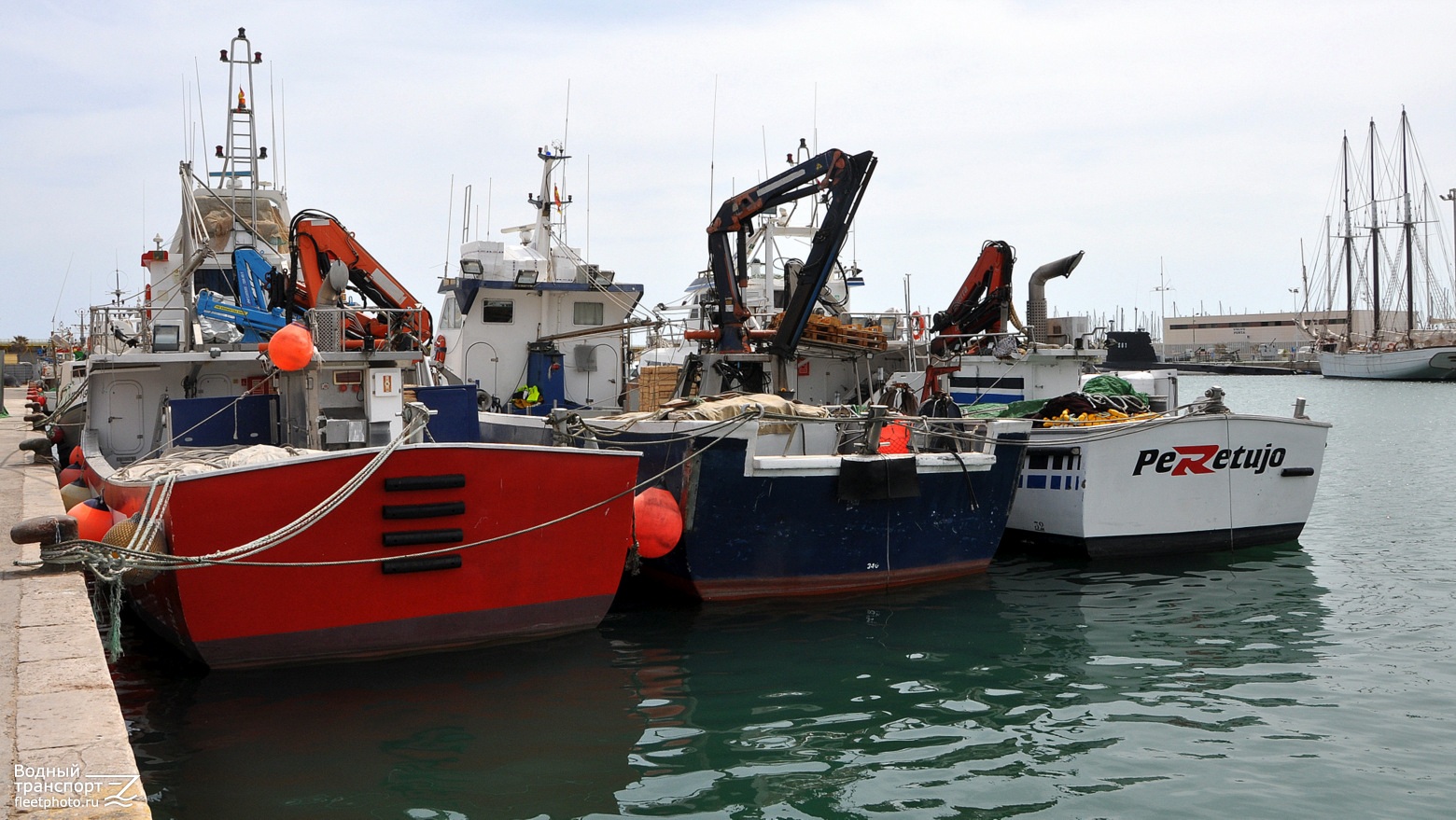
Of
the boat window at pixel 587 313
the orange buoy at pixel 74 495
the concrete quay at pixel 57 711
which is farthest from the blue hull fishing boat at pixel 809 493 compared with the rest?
the boat window at pixel 587 313

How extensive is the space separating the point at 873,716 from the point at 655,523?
3.11 metres

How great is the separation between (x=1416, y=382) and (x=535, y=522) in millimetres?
84624

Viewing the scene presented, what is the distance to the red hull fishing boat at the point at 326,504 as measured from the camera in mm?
8023

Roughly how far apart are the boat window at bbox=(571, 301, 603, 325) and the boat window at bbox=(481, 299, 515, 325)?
1082 millimetres

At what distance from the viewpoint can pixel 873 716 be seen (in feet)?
25.8

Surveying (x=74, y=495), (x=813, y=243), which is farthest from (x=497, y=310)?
(x=74, y=495)

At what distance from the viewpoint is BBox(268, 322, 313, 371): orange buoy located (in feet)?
33.1

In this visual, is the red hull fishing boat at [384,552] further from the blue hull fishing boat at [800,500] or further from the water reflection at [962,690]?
the water reflection at [962,690]

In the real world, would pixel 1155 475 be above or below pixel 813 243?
below

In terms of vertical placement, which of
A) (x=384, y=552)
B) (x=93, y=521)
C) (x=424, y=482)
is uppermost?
(x=424, y=482)

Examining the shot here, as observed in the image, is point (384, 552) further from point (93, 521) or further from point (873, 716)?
point (873, 716)

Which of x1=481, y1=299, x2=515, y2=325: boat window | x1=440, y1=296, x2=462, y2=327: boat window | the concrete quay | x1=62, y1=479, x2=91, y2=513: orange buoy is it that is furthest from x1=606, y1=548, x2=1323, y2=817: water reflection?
x1=440, y1=296, x2=462, y2=327: boat window

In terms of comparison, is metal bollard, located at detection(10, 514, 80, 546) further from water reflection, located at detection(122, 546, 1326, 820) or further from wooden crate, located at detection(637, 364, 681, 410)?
wooden crate, located at detection(637, 364, 681, 410)

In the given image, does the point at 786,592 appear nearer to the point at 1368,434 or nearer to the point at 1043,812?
the point at 1043,812
